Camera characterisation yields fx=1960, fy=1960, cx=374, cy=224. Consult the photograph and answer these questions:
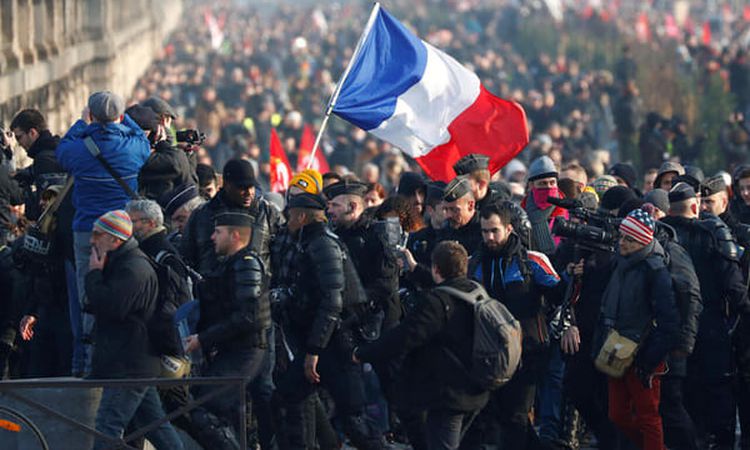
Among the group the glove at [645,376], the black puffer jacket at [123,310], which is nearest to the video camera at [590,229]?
the glove at [645,376]

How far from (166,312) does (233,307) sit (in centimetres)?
34

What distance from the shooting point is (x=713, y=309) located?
36.3 ft

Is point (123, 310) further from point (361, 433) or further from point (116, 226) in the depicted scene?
point (361, 433)

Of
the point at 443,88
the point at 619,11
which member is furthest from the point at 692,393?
the point at 619,11

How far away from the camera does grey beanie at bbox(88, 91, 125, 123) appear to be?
1112 cm

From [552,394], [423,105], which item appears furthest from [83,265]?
[423,105]

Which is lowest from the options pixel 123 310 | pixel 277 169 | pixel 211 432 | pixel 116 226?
pixel 277 169

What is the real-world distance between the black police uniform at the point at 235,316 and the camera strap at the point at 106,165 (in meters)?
1.61

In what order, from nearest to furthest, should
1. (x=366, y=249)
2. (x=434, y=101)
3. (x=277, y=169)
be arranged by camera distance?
(x=366, y=249), (x=434, y=101), (x=277, y=169)

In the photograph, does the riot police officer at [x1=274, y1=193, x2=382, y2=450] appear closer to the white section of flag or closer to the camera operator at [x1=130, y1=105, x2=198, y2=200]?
the camera operator at [x1=130, y1=105, x2=198, y2=200]

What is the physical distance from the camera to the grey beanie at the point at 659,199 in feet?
38.0

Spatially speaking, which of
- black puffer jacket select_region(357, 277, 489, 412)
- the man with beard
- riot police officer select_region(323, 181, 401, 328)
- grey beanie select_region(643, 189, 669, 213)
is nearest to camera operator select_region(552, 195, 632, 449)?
the man with beard

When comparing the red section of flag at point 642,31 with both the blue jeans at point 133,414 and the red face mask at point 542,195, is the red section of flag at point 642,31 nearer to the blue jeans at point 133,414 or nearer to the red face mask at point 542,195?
the red face mask at point 542,195

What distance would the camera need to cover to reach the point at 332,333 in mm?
10266
